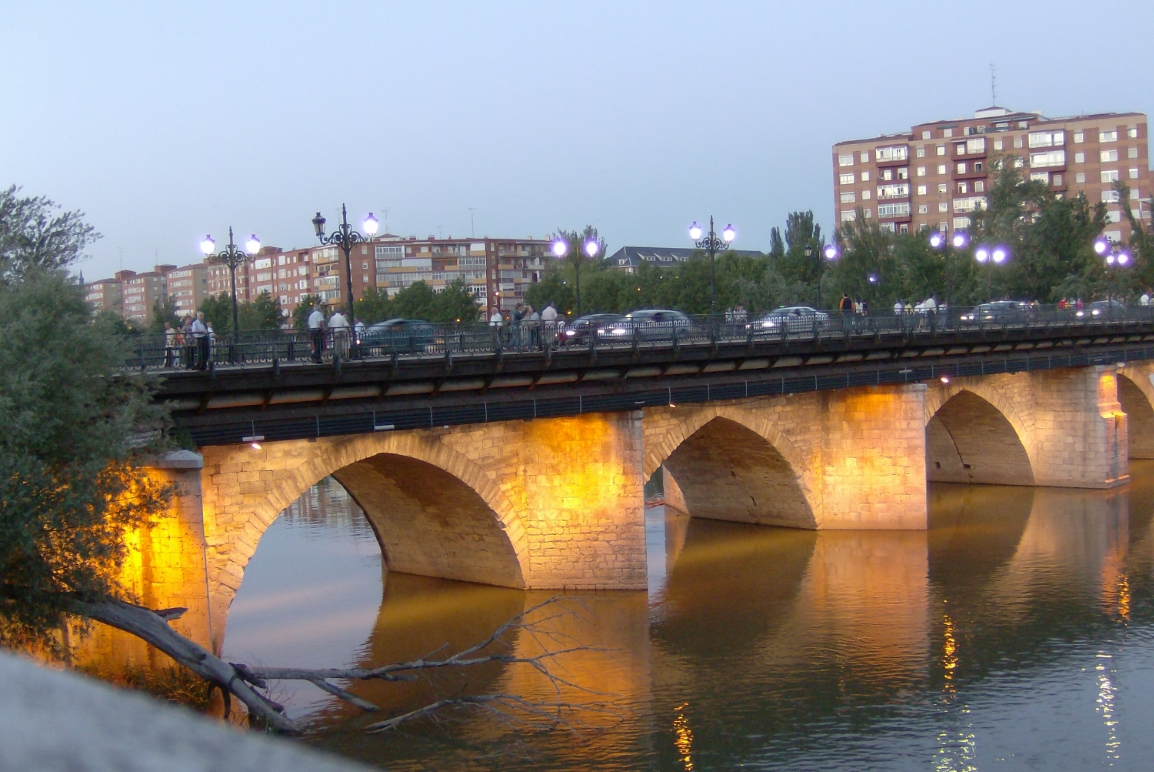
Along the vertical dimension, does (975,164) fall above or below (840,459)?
above

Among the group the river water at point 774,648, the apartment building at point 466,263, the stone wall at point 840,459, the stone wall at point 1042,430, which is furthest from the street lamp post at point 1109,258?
the apartment building at point 466,263

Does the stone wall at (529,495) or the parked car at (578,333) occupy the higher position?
the parked car at (578,333)

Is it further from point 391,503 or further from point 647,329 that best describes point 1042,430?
point 391,503

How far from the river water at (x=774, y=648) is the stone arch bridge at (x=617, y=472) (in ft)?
2.56

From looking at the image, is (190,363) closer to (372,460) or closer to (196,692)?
(196,692)

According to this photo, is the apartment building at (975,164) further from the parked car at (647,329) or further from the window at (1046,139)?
the parked car at (647,329)

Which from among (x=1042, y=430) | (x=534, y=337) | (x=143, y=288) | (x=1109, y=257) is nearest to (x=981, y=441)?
(x=1042, y=430)

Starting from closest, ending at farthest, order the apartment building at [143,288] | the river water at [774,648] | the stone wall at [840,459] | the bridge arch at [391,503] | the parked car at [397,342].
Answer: the river water at [774,648]
the bridge arch at [391,503]
the parked car at [397,342]
the stone wall at [840,459]
the apartment building at [143,288]

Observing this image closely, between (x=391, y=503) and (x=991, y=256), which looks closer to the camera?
(x=391, y=503)

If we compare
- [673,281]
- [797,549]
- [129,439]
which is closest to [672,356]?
[797,549]

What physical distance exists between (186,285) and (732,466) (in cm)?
12017

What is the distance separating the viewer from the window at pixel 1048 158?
279 ft

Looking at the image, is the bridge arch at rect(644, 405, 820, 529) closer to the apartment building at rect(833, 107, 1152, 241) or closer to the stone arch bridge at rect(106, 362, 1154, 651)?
the stone arch bridge at rect(106, 362, 1154, 651)

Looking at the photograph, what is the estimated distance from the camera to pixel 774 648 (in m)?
19.1
